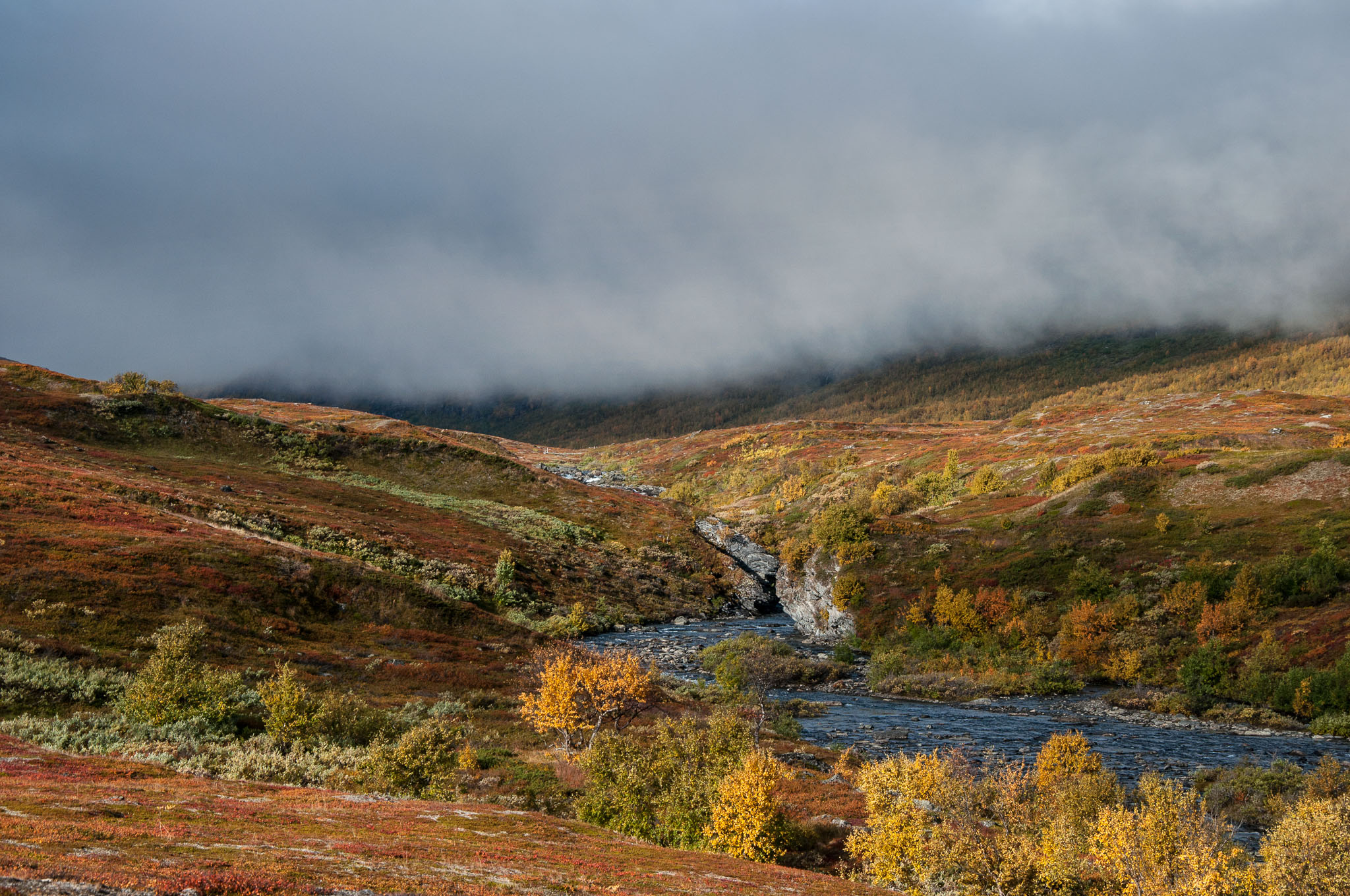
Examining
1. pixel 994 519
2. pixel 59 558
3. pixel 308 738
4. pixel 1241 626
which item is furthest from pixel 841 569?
pixel 59 558

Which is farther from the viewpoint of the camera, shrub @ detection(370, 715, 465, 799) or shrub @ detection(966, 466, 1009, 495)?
shrub @ detection(966, 466, 1009, 495)

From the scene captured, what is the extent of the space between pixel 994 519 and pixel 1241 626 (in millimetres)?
32198

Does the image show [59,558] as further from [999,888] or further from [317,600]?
[999,888]

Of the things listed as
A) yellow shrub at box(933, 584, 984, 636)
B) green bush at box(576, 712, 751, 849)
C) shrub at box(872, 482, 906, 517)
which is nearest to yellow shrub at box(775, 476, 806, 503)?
shrub at box(872, 482, 906, 517)

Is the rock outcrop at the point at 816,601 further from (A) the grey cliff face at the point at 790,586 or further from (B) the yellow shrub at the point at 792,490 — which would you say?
(B) the yellow shrub at the point at 792,490

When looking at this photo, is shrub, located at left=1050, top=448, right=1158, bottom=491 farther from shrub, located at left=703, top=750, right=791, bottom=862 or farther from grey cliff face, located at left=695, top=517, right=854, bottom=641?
shrub, located at left=703, top=750, right=791, bottom=862

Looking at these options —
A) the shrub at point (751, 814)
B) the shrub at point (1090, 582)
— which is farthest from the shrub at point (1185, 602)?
the shrub at point (751, 814)

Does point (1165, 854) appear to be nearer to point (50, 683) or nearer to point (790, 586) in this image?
point (50, 683)

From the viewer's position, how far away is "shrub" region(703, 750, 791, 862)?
21938 mm

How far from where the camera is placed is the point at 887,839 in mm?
20156

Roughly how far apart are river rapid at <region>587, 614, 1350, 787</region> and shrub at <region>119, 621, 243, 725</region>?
33171 mm

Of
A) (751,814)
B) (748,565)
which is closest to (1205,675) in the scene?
(751,814)

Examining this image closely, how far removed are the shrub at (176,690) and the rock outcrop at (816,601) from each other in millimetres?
59050

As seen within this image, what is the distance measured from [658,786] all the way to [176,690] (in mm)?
20224
